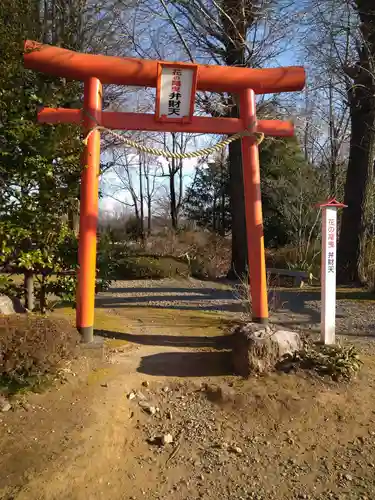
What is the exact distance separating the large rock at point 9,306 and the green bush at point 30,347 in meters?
0.63

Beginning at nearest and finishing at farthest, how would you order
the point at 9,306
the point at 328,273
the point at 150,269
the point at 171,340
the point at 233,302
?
the point at 9,306 → the point at 328,273 → the point at 171,340 → the point at 233,302 → the point at 150,269

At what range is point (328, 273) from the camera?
5160 mm

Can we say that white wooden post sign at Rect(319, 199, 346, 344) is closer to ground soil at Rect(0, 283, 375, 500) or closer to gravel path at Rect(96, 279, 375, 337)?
ground soil at Rect(0, 283, 375, 500)

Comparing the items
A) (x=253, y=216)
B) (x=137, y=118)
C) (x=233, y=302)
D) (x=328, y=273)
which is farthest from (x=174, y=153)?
(x=233, y=302)

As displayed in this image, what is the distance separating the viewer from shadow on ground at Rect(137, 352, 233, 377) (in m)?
4.69

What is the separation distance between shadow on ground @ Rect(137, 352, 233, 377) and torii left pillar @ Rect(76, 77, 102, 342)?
30.3 inches

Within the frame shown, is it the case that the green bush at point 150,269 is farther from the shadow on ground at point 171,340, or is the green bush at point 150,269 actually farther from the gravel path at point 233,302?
the shadow on ground at point 171,340

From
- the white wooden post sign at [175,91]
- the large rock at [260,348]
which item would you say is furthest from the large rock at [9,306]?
the white wooden post sign at [175,91]

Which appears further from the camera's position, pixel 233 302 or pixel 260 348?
pixel 233 302

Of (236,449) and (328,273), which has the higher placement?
(328,273)

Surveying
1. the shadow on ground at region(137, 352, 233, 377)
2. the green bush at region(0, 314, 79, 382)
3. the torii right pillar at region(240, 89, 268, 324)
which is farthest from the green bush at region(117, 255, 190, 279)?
the green bush at region(0, 314, 79, 382)

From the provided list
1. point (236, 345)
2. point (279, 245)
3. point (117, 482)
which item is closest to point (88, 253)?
point (236, 345)

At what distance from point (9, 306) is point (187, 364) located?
203 centimetres

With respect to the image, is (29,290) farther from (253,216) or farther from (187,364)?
(253,216)
